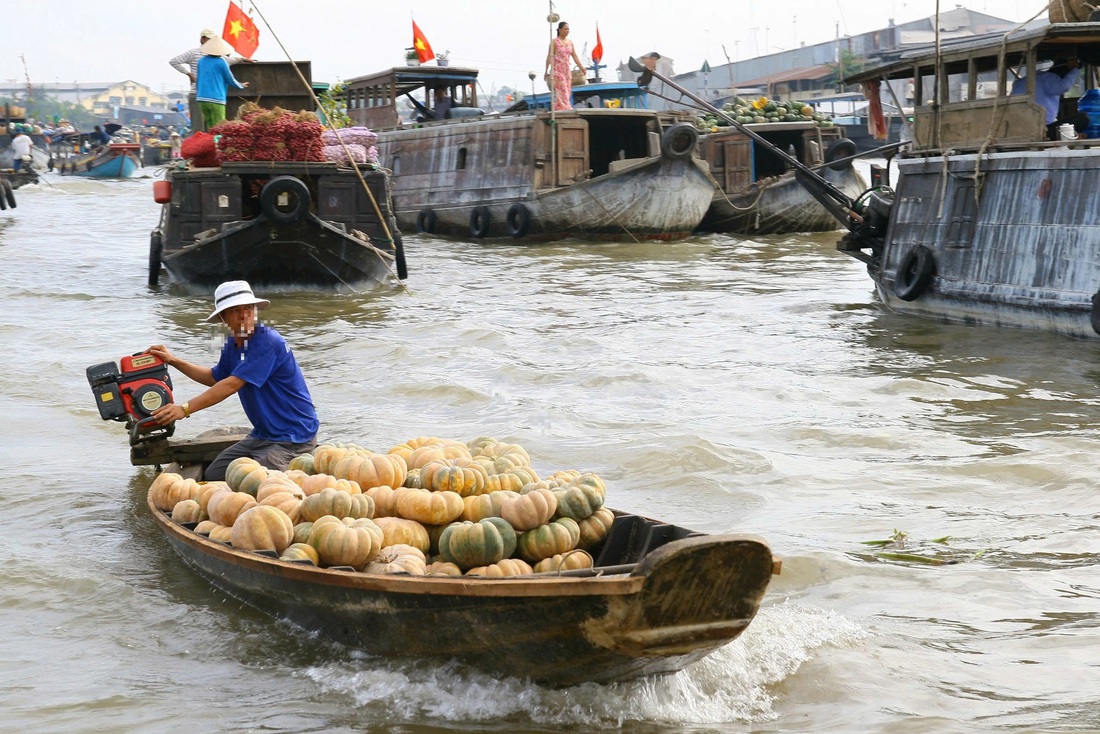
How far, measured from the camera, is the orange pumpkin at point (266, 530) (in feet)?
15.7

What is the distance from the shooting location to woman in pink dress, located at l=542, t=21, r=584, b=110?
22.1 metres

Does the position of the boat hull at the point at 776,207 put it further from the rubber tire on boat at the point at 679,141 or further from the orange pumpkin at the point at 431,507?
the orange pumpkin at the point at 431,507

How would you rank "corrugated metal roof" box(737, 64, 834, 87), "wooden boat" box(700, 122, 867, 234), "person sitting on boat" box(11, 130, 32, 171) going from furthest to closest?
"corrugated metal roof" box(737, 64, 834, 87)
"person sitting on boat" box(11, 130, 32, 171)
"wooden boat" box(700, 122, 867, 234)

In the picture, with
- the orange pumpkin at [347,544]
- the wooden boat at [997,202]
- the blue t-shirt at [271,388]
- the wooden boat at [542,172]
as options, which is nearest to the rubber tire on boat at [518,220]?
the wooden boat at [542,172]

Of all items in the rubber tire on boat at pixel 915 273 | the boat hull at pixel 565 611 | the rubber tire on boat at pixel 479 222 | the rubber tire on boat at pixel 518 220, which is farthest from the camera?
the rubber tire on boat at pixel 479 222

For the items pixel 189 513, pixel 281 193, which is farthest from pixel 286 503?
pixel 281 193

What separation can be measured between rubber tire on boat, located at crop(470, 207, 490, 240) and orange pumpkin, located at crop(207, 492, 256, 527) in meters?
18.8

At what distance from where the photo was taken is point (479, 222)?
23859mm

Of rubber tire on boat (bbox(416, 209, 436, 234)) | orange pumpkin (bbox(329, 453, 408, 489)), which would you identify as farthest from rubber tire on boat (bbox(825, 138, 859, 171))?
orange pumpkin (bbox(329, 453, 408, 489))

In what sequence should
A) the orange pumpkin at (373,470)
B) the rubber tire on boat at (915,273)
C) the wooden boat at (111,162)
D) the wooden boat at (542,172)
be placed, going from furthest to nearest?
the wooden boat at (111,162) < the wooden boat at (542,172) < the rubber tire on boat at (915,273) < the orange pumpkin at (373,470)

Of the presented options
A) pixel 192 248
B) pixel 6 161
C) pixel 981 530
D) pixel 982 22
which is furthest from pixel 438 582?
pixel 982 22

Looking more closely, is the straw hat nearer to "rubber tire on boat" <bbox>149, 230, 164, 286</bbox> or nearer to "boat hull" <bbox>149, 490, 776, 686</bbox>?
"rubber tire on boat" <bbox>149, 230, 164, 286</bbox>

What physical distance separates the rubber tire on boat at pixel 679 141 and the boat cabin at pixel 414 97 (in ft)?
19.8

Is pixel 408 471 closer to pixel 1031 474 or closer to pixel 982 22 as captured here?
pixel 1031 474
